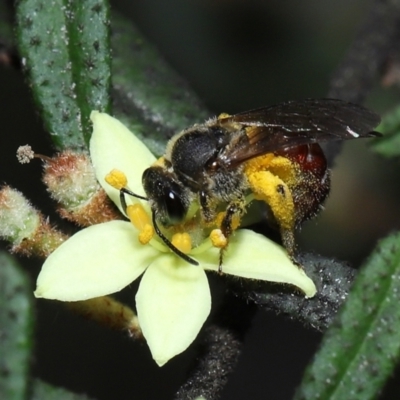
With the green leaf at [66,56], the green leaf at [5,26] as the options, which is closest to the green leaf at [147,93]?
the green leaf at [66,56]

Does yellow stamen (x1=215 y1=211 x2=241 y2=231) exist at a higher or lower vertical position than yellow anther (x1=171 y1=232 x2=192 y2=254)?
higher

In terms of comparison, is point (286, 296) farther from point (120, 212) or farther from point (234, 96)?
point (234, 96)

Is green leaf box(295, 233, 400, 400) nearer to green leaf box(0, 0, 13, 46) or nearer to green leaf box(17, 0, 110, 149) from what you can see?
green leaf box(17, 0, 110, 149)

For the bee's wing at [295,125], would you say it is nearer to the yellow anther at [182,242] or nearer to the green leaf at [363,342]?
the yellow anther at [182,242]

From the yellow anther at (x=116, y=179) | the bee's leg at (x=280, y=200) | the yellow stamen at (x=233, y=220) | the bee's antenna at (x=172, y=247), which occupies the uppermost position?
the bee's leg at (x=280, y=200)

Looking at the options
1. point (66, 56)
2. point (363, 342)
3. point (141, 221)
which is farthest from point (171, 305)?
point (66, 56)

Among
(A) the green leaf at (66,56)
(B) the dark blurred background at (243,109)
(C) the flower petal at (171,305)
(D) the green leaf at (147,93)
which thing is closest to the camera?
(C) the flower petal at (171,305)

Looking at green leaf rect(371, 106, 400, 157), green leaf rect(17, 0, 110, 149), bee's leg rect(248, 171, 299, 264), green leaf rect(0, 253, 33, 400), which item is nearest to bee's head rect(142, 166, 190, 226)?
bee's leg rect(248, 171, 299, 264)
